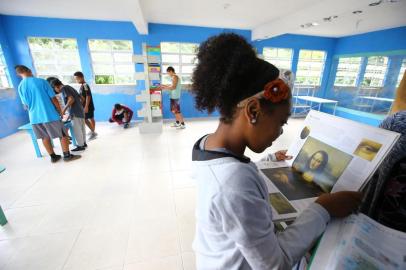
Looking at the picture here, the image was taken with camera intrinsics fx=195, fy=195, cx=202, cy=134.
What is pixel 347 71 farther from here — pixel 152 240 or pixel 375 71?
pixel 152 240

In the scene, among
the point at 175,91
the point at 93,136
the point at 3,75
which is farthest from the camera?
the point at 175,91

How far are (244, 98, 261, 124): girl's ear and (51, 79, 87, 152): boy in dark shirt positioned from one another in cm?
373

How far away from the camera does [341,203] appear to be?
2.01 feet

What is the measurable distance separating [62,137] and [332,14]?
5058 mm

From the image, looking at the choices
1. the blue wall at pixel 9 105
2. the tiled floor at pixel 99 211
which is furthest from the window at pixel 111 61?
the tiled floor at pixel 99 211

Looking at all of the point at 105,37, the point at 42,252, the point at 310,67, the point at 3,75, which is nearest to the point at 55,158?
the point at 42,252

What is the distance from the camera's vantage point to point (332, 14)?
3412 millimetres

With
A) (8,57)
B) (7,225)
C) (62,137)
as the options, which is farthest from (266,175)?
(8,57)

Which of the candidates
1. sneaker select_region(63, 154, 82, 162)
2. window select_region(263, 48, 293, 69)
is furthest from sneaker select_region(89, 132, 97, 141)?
window select_region(263, 48, 293, 69)

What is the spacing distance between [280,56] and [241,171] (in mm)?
7299

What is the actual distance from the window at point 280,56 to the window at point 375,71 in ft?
7.28

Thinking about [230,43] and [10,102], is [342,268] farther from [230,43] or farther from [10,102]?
[10,102]

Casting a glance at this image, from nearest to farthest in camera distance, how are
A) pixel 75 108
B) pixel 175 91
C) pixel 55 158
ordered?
pixel 55 158 < pixel 75 108 < pixel 175 91

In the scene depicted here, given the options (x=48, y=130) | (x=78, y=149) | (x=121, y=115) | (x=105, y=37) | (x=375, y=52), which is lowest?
(x=78, y=149)
